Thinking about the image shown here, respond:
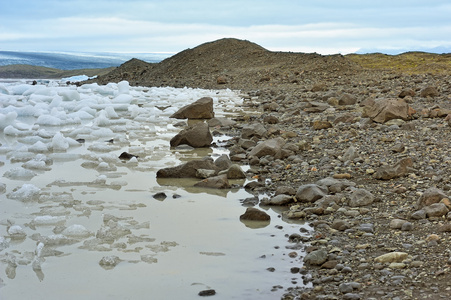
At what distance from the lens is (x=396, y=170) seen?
16.2 ft

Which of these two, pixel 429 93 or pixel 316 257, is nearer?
pixel 316 257

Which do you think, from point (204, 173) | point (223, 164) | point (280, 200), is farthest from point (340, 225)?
point (223, 164)

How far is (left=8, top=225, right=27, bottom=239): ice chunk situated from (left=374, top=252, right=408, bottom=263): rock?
8.29ft

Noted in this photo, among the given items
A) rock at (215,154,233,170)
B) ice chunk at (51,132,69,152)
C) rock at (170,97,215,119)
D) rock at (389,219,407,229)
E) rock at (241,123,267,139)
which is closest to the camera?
rock at (389,219,407,229)

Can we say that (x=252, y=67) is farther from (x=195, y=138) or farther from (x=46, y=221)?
(x=46, y=221)

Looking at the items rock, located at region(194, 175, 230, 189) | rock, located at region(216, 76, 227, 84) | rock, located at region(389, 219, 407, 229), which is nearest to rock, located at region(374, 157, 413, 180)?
rock, located at region(389, 219, 407, 229)

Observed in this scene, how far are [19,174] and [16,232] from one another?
196cm

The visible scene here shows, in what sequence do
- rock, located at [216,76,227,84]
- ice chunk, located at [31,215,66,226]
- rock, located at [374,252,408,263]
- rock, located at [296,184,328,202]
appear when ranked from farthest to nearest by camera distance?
rock, located at [216,76,227,84]
rock, located at [296,184,328,202]
ice chunk, located at [31,215,66,226]
rock, located at [374,252,408,263]

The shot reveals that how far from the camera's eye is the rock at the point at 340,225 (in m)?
3.88

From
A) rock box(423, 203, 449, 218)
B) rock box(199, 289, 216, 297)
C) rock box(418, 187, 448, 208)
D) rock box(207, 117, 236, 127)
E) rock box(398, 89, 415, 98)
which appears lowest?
rock box(199, 289, 216, 297)

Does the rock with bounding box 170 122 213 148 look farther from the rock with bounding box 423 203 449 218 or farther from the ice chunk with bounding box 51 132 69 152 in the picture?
the rock with bounding box 423 203 449 218

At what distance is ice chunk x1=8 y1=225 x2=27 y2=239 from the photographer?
3.81m

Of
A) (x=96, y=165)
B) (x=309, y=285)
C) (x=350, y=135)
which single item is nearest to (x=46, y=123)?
(x=96, y=165)

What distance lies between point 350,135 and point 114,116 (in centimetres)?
576
